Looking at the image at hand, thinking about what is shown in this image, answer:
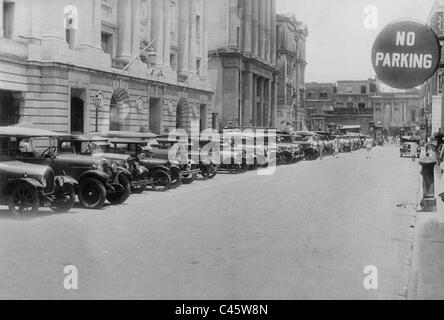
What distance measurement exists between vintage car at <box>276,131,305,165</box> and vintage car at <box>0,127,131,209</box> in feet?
71.6

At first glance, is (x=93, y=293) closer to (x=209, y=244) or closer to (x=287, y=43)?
(x=209, y=244)

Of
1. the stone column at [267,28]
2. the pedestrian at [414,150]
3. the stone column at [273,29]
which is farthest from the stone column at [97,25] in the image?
the stone column at [273,29]

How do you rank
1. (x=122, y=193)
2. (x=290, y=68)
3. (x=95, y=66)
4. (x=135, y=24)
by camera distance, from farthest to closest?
(x=290, y=68)
(x=135, y=24)
(x=95, y=66)
(x=122, y=193)

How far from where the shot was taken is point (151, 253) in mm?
9070

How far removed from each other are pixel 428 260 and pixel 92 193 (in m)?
8.81

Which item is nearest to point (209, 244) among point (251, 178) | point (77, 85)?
point (251, 178)

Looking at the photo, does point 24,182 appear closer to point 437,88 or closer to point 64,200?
point 64,200

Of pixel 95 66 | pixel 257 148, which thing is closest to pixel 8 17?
pixel 95 66

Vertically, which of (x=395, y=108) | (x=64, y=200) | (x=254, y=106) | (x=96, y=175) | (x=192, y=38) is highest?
(x=192, y=38)

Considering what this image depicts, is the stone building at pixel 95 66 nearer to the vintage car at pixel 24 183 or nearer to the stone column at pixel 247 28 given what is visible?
the vintage car at pixel 24 183

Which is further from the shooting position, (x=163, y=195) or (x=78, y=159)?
(x=163, y=195)

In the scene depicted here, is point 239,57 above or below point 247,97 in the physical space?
above

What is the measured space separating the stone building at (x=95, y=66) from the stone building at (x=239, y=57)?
15855 millimetres

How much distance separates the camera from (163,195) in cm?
1836
